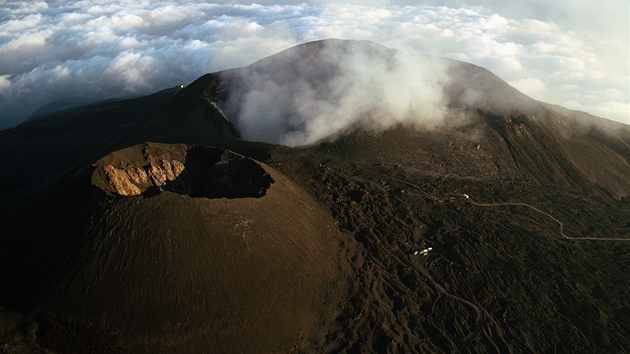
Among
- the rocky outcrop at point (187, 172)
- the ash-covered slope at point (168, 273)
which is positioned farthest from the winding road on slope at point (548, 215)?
the rocky outcrop at point (187, 172)

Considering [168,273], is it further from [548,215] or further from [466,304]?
[548,215]

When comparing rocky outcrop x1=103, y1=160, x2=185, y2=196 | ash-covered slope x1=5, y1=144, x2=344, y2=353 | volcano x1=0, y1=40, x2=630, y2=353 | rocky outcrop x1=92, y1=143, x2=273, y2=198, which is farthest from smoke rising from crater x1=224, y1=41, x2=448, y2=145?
ash-covered slope x1=5, y1=144, x2=344, y2=353

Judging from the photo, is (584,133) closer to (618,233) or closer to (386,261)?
(618,233)

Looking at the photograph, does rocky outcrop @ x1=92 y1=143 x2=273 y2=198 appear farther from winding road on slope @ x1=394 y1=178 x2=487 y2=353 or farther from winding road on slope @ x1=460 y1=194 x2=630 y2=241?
winding road on slope @ x1=460 y1=194 x2=630 y2=241

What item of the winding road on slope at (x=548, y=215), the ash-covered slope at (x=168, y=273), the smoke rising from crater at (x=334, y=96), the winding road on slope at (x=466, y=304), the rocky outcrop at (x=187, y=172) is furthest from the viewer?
the smoke rising from crater at (x=334, y=96)

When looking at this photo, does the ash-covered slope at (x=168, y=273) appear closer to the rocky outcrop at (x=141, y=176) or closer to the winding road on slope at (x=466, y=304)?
the rocky outcrop at (x=141, y=176)

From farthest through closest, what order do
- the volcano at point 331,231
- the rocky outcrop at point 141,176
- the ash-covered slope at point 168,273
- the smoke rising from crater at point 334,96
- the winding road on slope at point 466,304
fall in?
1. the smoke rising from crater at point 334,96
2. the rocky outcrop at point 141,176
3. the winding road on slope at point 466,304
4. the volcano at point 331,231
5. the ash-covered slope at point 168,273
